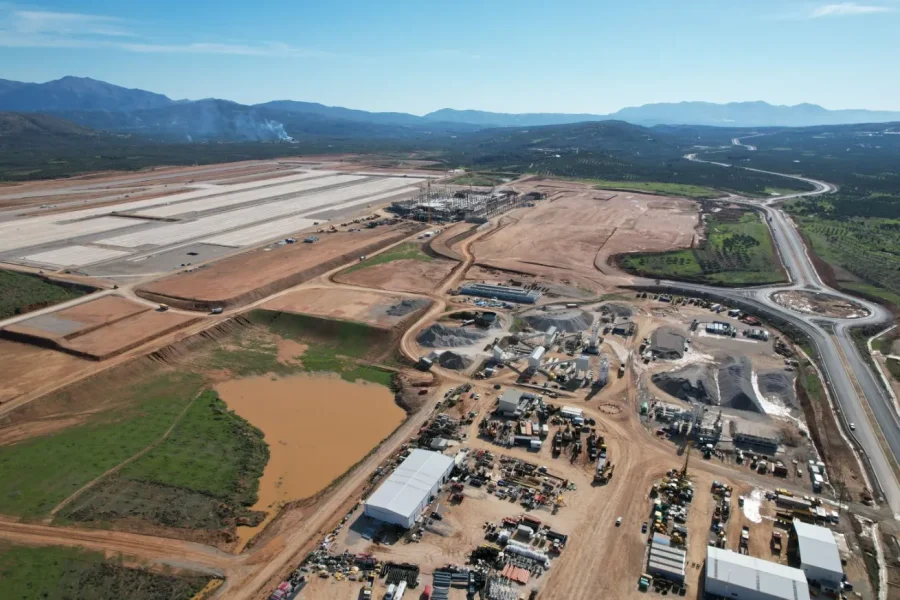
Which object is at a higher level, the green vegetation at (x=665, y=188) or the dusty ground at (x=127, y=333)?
the green vegetation at (x=665, y=188)

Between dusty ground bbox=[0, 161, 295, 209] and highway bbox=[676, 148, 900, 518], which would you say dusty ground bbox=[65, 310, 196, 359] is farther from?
dusty ground bbox=[0, 161, 295, 209]

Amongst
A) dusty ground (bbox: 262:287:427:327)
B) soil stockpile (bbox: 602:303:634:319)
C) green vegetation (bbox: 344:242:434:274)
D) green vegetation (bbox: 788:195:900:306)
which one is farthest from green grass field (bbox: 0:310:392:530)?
green vegetation (bbox: 788:195:900:306)

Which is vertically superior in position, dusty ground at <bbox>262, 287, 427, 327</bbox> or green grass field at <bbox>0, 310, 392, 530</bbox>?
dusty ground at <bbox>262, 287, 427, 327</bbox>

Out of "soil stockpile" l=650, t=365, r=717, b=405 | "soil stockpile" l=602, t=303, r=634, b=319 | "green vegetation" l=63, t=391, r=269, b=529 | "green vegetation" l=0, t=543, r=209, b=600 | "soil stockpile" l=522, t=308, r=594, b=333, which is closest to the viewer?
"green vegetation" l=0, t=543, r=209, b=600

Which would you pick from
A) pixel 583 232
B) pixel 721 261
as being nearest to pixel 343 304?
pixel 583 232

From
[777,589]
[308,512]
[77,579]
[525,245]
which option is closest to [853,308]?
[525,245]

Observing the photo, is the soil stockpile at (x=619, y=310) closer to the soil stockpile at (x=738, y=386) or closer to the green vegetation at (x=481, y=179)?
the soil stockpile at (x=738, y=386)

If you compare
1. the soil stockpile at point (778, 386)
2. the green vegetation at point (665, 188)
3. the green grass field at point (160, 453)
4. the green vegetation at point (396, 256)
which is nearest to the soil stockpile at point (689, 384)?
the soil stockpile at point (778, 386)
